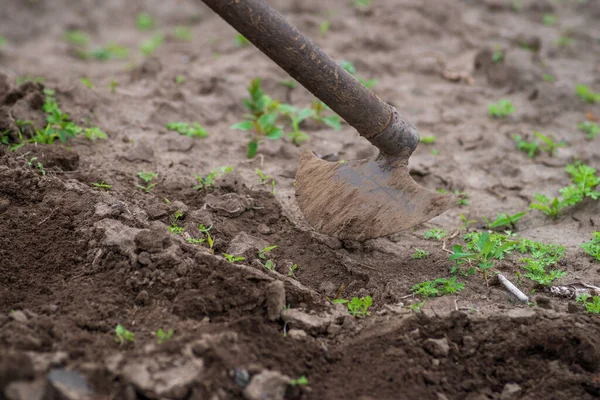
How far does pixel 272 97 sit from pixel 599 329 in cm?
300

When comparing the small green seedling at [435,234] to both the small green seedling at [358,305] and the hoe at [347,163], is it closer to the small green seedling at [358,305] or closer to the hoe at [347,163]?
the hoe at [347,163]

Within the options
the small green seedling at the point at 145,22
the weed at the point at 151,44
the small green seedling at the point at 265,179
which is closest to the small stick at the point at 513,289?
the small green seedling at the point at 265,179

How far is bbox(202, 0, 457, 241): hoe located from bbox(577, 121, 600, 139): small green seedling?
2.10 metres

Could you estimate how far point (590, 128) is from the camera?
14.8ft

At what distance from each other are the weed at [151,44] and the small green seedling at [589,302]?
4369 mm

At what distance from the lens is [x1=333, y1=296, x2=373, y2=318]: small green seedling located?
2566 mm

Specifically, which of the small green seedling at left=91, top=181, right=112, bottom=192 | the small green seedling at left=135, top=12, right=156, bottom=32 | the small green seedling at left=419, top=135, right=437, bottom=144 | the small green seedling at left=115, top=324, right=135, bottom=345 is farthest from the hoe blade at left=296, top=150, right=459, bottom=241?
the small green seedling at left=135, top=12, right=156, bottom=32

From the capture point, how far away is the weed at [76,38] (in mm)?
6188

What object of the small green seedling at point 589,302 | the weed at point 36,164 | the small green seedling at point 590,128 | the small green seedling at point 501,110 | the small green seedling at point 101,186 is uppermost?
the small green seedling at point 590,128

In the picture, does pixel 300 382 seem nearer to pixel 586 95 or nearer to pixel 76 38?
pixel 586 95

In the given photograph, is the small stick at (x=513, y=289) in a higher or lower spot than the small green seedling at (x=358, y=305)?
higher

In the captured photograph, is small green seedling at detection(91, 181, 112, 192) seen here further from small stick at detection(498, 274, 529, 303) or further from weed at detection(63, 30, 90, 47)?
weed at detection(63, 30, 90, 47)

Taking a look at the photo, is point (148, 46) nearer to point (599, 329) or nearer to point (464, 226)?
point (464, 226)

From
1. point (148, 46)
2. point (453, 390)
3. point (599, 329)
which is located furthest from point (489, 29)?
point (453, 390)
